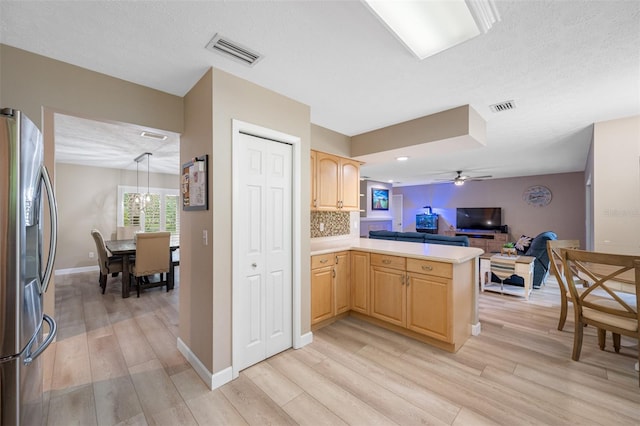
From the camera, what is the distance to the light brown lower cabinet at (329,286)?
2947 millimetres

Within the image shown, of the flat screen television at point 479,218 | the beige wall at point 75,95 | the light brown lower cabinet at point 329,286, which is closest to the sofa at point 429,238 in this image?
the light brown lower cabinet at point 329,286

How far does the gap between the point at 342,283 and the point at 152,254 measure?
3.20 meters

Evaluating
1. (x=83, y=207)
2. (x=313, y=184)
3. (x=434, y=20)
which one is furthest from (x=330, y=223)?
(x=83, y=207)

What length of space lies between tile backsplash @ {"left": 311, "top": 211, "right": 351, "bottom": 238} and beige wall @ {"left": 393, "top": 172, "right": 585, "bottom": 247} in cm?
672

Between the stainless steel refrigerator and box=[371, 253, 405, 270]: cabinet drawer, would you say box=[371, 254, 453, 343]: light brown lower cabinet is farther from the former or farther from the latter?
the stainless steel refrigerator

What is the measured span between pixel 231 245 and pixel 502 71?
2.59m

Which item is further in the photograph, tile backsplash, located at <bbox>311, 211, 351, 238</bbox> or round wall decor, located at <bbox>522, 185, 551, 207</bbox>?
round wall decor, located at <bbox>522, 185, 551, 207</bbox>

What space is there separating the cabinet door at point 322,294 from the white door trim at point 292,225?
0.33 meters

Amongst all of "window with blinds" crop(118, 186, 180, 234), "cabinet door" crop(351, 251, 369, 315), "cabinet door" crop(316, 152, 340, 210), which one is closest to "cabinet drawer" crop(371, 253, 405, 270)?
"cabinet door" crop(351, 251, 369, 315)

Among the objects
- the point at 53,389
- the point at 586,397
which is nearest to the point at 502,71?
the point at 586,397

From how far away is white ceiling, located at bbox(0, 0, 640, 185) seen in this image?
1.49 meters

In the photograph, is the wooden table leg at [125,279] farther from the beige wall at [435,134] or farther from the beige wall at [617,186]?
the beige wall at [617,186]

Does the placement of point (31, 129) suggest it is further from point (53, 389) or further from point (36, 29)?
point (53, 389)

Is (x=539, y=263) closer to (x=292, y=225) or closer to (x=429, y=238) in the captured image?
(x=429, y=238)
